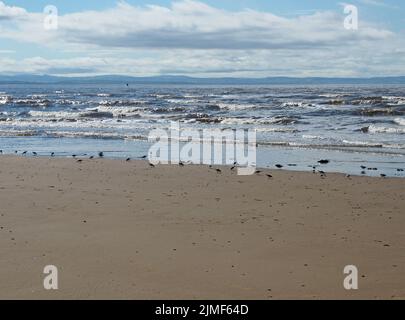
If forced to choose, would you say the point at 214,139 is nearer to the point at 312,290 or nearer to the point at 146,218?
the point at 146,218

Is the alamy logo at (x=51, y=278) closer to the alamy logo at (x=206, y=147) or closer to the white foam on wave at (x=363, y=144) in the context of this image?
the alamy logo at (x=206, y=147)

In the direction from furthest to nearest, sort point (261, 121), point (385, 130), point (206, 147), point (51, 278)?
point (261, 121) < point (385, 130) < point (206, 147) < point (51, 278)

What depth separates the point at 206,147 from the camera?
60.0ft

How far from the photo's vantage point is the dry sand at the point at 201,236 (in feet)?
18.9

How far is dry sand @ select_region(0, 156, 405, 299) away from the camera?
18.9ft

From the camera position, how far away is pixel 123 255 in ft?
22.1

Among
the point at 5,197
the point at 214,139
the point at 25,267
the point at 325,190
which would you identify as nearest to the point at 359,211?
the point at 325,190

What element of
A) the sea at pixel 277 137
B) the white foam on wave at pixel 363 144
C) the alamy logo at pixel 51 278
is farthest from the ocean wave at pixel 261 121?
the alamy logo at pixel 51 278

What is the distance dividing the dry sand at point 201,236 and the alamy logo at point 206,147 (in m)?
2.65

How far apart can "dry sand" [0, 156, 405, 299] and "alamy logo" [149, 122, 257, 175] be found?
265cm

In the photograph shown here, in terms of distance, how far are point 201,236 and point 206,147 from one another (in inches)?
425

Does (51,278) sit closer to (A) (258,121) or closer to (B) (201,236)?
(B) (201,236)

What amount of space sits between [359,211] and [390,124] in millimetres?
17547

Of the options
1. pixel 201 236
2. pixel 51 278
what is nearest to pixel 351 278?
pixel 201 236
